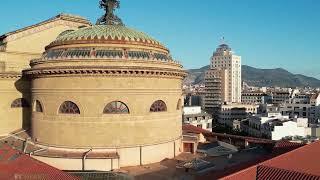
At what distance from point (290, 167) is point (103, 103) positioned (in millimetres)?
13578

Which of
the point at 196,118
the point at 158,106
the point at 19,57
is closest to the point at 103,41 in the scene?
the point at 158,106

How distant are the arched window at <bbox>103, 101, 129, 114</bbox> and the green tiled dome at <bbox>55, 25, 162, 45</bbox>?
17.2 feet

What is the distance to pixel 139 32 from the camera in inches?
1249

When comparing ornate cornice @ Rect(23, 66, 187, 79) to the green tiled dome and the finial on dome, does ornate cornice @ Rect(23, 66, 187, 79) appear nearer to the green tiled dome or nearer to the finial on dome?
the green tiled dome

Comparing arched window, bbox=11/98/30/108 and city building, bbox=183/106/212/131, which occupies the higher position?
arched window, bbox=11/98/30/108

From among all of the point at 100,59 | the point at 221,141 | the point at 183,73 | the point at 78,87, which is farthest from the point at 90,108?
the point at 221,141

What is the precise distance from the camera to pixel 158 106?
92.5 ft

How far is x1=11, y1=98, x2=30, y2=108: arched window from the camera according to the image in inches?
1342

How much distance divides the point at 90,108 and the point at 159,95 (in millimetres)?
5322

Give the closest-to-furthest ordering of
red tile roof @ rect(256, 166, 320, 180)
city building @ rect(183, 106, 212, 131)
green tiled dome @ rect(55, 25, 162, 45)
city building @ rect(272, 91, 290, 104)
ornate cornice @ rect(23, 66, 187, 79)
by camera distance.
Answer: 1. red tile roof @ rect(256, 166, 320, 180)
2. ornate cornice @ rect(23, 66, 187, 79)
3. green tiled dome @ rect(55, 25, 162, 45)
4. city building @ rect(183, 106, 212, 131)
5. city building @ rect(272, 91, 290, 104)

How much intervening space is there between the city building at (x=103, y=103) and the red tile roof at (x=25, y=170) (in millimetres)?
5058

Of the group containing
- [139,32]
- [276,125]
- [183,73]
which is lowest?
[276,125]

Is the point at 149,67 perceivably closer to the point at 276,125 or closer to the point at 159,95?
the point at 159,95

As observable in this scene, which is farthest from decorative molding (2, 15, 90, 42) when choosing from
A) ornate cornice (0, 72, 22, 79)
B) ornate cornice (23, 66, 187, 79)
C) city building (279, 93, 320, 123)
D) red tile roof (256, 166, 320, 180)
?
city building (279, 93, 320, 123)
